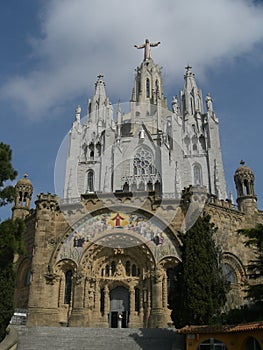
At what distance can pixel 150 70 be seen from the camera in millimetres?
60438

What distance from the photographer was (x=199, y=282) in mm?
16656

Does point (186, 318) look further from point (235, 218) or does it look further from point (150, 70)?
point (150, 70)

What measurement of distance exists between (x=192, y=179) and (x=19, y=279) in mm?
26309

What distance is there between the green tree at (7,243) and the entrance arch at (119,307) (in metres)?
8.72

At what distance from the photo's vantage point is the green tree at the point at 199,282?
636 inches

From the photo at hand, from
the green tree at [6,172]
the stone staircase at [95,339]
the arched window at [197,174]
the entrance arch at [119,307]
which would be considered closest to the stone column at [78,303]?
the entrance arch at [119,307]

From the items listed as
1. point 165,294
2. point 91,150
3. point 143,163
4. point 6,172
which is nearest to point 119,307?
point 165,294

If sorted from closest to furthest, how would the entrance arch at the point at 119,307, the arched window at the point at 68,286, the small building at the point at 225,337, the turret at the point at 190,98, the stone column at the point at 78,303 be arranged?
1. the small building at the point at 225,337
2. the stone column at the point at 78,303
3. the arched window at the point at 68,286
4. the entrance arch at the point at 119,307
5. the turret at the point at 190,98

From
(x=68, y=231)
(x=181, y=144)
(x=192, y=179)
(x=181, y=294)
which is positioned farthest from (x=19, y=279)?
(x=181, y=144)

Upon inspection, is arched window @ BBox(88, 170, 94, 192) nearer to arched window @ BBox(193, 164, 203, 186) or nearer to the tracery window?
the tracery window

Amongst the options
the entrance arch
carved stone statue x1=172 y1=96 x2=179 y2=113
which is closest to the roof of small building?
the entrance arch

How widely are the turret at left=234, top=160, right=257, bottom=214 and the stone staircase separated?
1074 centimetres

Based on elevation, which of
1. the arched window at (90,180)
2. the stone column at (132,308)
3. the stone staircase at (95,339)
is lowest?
the stone staircase at (95,339)

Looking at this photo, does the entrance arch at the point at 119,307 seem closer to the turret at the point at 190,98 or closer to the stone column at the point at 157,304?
the stone column at the point at 157,304
